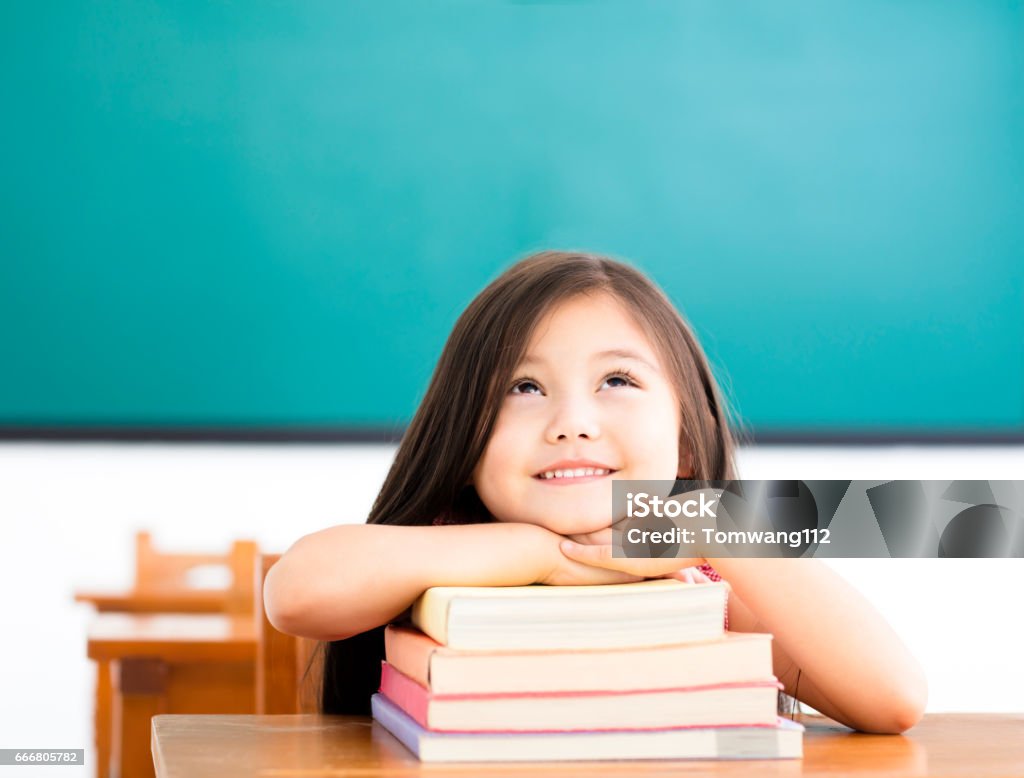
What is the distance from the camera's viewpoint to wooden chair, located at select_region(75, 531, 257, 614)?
8.73 ft

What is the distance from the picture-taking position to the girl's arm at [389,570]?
0.80 metres

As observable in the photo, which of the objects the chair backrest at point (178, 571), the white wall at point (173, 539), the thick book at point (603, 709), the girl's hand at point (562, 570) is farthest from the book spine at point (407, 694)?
the white wall at point (173, 539)

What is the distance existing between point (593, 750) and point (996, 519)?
671 millimetres

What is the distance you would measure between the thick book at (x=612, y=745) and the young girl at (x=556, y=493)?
9 cm

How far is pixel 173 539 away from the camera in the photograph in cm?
290

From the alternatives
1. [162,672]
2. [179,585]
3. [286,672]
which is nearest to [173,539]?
[179,585]

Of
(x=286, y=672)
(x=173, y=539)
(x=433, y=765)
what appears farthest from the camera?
(x=173, y=539)

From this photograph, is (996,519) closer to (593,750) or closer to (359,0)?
(593,750)

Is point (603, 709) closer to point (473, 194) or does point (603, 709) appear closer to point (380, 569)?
point (380, 569)

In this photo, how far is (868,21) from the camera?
3.12 meters

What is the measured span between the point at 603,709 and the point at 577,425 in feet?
1.04

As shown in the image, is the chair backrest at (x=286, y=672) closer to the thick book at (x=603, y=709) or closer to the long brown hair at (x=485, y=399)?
the long brown hair at (x=485, y=399)

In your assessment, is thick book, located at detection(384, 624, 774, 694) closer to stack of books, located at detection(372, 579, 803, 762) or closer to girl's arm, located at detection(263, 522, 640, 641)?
stack of books, located at detection(372, 579, 803, 762)

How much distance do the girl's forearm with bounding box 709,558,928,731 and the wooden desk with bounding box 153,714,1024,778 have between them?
0.02m
